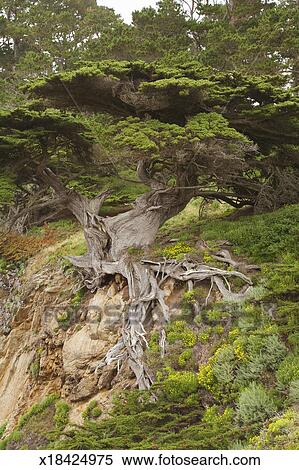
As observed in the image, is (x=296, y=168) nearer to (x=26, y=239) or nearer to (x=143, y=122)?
(x=143, y=122)

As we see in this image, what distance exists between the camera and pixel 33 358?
11.6 m

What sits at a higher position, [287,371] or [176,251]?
[176,251]

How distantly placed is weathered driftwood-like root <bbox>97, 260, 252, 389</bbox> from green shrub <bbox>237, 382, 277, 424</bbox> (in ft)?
6.59

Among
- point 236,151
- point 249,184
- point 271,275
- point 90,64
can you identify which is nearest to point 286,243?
point 271,275

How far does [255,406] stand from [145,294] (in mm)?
4026

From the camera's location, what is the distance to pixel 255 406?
6504 millimetres

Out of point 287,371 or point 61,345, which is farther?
point 61,345

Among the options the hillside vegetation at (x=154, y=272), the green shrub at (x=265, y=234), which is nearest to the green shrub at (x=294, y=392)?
the hillside vegetation at (x=154, y=272)

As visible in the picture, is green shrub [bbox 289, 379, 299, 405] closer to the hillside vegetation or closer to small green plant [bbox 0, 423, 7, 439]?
the hillside vegetation

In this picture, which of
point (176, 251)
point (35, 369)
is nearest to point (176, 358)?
point (176, 251)

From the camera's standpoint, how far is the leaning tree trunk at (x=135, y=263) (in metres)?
9.27

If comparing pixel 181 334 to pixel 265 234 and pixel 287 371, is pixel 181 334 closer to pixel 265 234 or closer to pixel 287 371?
pixel 287 371

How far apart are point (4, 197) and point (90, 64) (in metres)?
3.60

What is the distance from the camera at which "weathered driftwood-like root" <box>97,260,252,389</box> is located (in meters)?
8.91
